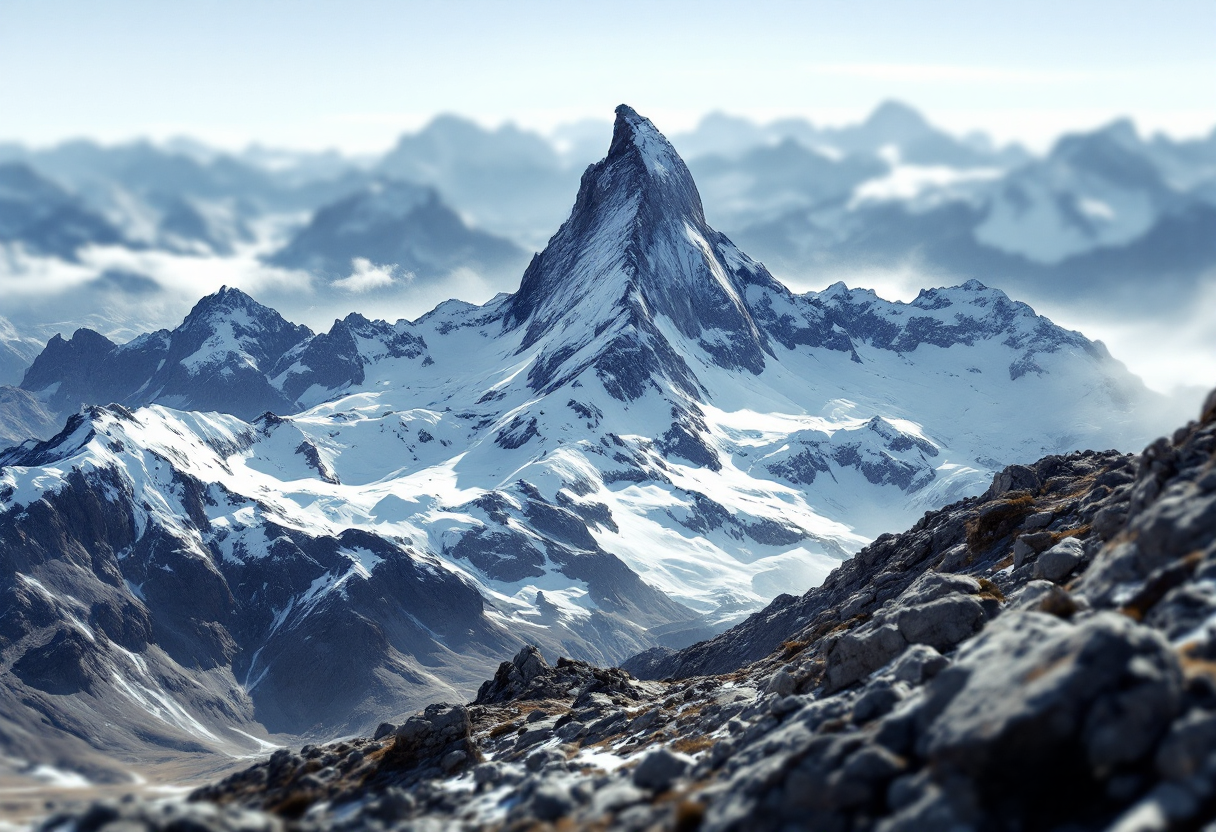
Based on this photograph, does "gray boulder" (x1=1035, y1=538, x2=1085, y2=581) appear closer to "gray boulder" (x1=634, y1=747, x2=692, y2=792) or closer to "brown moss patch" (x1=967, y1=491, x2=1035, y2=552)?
"gray boulder" (x1=634, y1=747, x2=692, y2=792)

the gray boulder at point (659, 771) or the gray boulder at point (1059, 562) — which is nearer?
the gray boulder at point (659, 771)

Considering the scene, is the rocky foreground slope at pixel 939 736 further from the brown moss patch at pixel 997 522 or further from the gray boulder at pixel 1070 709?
the brown moss patch at pixel 997 522

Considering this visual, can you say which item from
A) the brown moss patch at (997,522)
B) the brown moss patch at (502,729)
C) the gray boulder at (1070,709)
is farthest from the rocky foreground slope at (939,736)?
the brown moss patch at (997,522)

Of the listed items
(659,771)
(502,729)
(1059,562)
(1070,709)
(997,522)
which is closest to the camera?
(1070,709)

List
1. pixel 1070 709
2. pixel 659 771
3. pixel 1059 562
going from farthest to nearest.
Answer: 1. pixel 1059 562
2. pixel 659 771
3. pixel 1070 709

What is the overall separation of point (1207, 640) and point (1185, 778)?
5751mm

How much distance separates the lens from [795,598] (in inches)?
6220

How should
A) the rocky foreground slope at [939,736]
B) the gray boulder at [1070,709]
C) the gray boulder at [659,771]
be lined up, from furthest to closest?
the gray boulder at [659,771]
the rocky foreground slope at [939,736]
the gray boulder at [1070,709]

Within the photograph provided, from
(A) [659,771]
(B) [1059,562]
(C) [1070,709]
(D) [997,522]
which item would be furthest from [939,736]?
(D) [997,522]

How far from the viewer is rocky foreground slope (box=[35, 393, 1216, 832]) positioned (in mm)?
22922

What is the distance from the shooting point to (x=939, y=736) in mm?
25203

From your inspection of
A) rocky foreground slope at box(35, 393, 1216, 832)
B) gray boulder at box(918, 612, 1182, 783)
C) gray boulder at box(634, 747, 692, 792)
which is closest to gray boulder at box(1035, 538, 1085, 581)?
rocky foreground slope at box(35, 393, 1216, 832)

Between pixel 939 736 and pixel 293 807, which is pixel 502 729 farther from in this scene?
pixel 939 736

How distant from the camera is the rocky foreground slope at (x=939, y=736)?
902 inches
